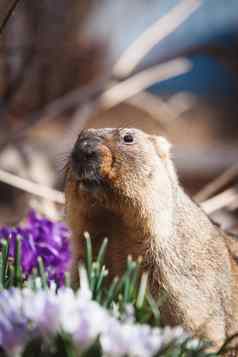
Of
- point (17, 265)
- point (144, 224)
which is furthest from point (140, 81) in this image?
point (17, 265)

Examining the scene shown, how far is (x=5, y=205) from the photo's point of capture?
475cm

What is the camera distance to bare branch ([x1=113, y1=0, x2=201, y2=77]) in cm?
373

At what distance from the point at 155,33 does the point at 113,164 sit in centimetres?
218

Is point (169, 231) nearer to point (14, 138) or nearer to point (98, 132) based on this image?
point (98, 132)

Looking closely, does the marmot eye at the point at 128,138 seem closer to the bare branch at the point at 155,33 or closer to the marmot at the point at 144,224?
the marmot at the point at 144,224

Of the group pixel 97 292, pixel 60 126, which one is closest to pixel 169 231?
pixel 97 292

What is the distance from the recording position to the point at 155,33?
3.83 meters

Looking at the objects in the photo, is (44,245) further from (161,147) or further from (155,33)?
(155,33)

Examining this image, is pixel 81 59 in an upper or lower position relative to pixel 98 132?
upper

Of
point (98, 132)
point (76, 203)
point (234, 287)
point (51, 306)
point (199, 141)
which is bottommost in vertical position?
point (51, 306)

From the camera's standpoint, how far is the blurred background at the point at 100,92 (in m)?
3.63

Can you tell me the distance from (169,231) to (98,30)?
485 cm

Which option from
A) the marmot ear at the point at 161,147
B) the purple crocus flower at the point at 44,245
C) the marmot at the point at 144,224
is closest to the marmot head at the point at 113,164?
the marmot at the point at 144,224

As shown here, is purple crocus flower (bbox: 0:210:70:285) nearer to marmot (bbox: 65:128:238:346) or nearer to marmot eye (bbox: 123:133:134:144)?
marmot (bbox: 65:128:238:346)
